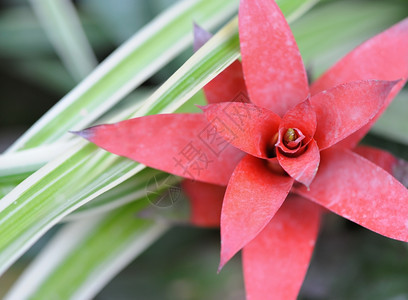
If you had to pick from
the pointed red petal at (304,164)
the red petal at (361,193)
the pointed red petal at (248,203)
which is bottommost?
the red petal at (361,193)

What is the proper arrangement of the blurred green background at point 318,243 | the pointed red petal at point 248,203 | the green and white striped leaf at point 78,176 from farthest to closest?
the blurred green background at point 318,243
the green and white striped leaf at point 78,176
the pointed red petal at point 248,203

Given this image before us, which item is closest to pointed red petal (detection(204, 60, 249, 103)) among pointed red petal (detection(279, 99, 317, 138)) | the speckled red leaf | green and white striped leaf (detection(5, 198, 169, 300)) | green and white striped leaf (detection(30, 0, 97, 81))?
the speckled red leaf

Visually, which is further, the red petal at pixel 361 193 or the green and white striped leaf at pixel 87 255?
the green and white striped leaf at pixel 87 255

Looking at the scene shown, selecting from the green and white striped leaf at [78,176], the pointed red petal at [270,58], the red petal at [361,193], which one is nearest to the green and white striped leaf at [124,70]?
the green and white striped leaf at [78,176]

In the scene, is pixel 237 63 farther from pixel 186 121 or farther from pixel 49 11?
pixel 49 11

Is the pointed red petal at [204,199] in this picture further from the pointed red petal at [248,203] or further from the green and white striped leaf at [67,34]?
the green and white striped leaf at [67,34]
